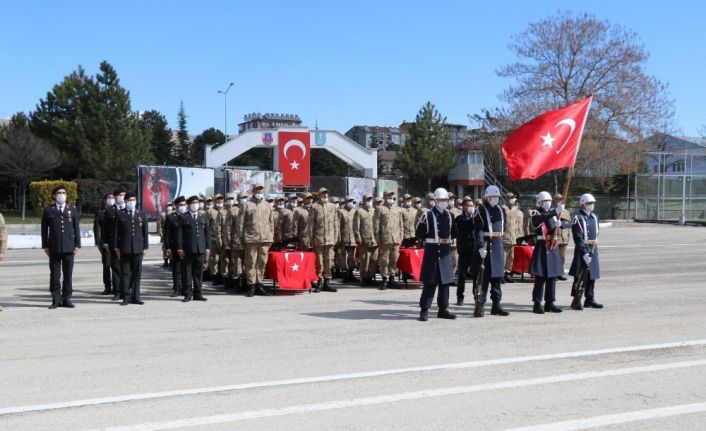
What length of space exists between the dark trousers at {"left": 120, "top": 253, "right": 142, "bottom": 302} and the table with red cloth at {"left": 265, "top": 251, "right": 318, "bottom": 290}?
96.5 inches

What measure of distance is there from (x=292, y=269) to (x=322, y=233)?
1.12m

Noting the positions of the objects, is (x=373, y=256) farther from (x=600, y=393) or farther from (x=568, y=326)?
(x=600, y=393)

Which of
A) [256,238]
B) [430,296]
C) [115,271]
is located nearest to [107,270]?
[115,271]

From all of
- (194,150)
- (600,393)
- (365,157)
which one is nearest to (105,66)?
(365,157)

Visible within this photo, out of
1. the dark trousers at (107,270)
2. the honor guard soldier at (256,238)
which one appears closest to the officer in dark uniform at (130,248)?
the dark trousers at (107,270)

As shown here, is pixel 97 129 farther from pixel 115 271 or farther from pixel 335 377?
pixel 335 377

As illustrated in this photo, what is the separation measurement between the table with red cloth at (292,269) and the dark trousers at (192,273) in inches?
53.4

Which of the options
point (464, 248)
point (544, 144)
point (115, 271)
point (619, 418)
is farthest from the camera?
point (115, 271)

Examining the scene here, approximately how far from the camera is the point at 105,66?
54031 millimetres

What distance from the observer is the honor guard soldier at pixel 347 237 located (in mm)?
15516

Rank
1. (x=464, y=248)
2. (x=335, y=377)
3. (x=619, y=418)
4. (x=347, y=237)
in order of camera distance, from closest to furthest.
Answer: (x=619, y=418) < (x=335, y=377) < (x=464, y=248) < (x=347, y=237)

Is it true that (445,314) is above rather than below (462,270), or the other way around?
below

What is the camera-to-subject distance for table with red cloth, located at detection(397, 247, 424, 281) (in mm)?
15086

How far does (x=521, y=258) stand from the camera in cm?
1648
